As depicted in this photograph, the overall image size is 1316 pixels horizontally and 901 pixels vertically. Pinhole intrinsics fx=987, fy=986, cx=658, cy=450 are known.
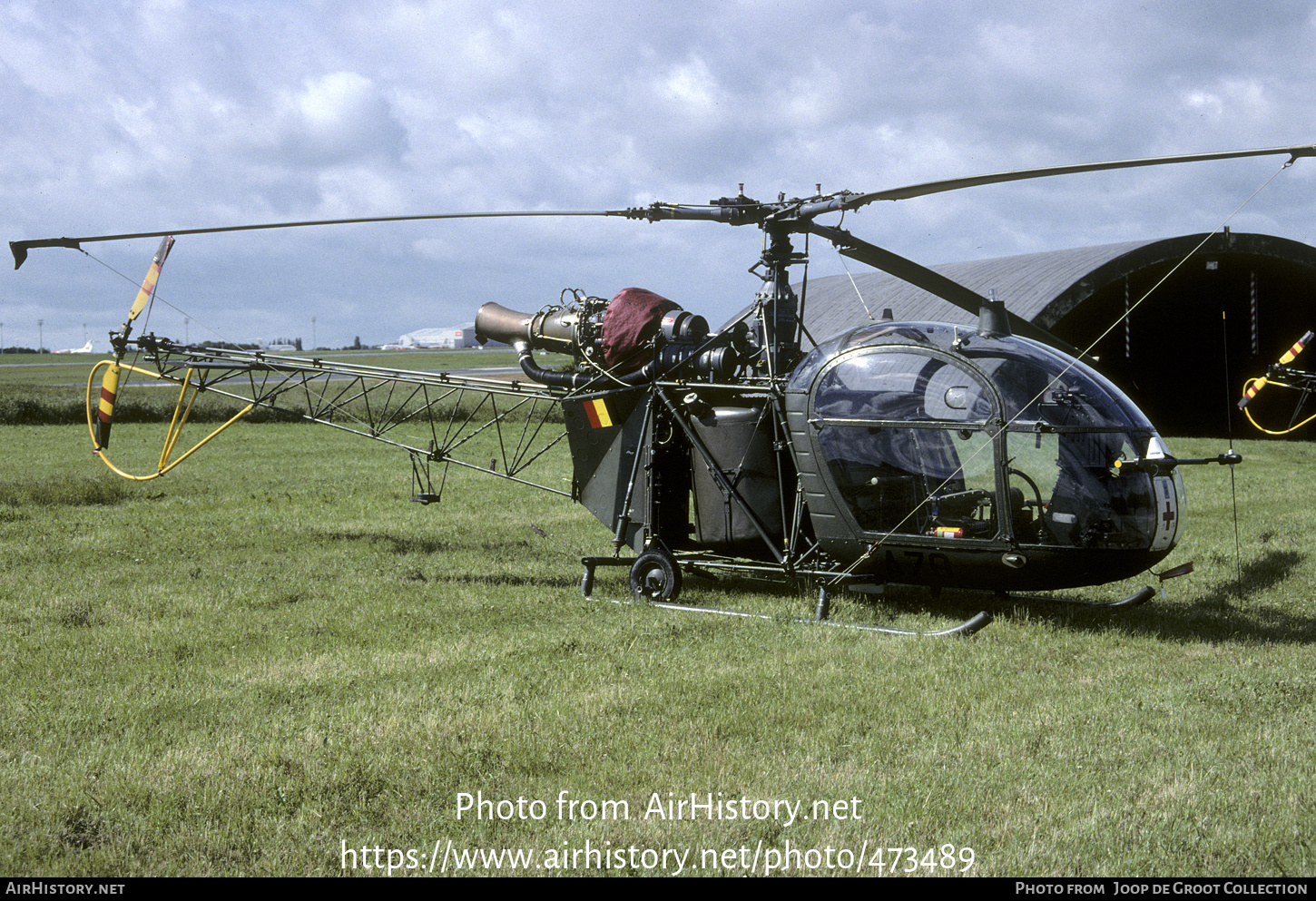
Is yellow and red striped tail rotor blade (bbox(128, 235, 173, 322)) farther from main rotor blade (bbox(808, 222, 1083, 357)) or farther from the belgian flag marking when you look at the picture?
main rotor blade (bbox(808, 222, 1083, 357))

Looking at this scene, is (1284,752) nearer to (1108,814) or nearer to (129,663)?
(1108,814)

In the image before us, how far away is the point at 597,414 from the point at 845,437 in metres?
2.72

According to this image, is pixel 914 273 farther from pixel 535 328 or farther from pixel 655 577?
pixel 535 328

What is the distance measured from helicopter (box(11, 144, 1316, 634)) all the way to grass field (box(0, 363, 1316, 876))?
587mm

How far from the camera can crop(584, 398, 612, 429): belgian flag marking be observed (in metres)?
9.20

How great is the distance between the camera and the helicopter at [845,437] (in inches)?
263

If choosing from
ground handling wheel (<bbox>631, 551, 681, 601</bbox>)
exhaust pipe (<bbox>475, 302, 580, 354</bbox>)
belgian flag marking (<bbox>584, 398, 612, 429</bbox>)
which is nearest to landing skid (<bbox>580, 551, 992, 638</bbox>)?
ground handling wheel (<bbox>631, 551, 681, 601</bbox>)

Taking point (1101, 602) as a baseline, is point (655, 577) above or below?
above

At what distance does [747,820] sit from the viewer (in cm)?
429

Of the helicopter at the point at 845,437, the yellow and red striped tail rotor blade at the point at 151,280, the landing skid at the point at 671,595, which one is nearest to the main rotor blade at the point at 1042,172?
the helicopter at the point at 845,437

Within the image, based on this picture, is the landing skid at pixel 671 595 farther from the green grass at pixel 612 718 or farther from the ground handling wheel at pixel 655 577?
the green grass at pixel 612 718

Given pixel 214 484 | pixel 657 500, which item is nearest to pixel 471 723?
pixel 657 500

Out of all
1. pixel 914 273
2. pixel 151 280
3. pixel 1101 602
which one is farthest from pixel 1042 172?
pixel 151 280

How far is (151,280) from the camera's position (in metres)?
11.4
